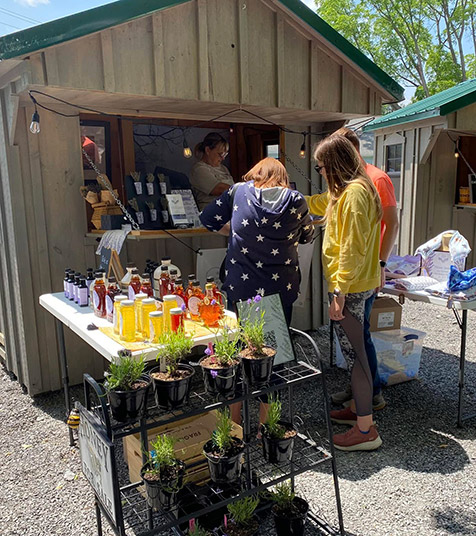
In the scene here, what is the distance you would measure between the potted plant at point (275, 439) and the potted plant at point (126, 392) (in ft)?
1.98

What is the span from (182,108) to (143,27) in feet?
2.74

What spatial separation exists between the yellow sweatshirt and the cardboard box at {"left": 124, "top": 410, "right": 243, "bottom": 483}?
1.02m

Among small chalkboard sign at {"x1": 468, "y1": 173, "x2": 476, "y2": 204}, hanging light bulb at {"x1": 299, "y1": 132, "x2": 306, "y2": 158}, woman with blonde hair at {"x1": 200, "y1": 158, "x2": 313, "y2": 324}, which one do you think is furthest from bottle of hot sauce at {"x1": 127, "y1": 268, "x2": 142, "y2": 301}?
small chalkboard sign at {"x1": 468, "y1": 173, "x2": 476, "y2": 204}

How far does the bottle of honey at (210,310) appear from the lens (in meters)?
2.66

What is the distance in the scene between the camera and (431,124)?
689cm

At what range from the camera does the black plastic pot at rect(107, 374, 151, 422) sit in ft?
6.41

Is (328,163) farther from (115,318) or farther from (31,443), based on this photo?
(31,443)

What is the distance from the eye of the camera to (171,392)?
2023 mm

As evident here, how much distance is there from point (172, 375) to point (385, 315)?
7.62 feet

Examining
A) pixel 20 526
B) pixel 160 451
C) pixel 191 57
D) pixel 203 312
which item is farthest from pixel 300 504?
pixel 191 57

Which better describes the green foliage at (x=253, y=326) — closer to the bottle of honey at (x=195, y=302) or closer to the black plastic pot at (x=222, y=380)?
the black plastic pot at (x=222, y=380)

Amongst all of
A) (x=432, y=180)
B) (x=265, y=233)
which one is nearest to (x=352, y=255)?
(x=265, y=233)

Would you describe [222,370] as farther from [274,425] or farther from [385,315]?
[385,315]

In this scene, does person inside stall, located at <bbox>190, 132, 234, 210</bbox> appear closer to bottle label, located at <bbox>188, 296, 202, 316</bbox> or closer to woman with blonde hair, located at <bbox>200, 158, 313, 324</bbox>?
woman with blonde hair, located at <bbox>200, 158, 313, 324</bbox>
